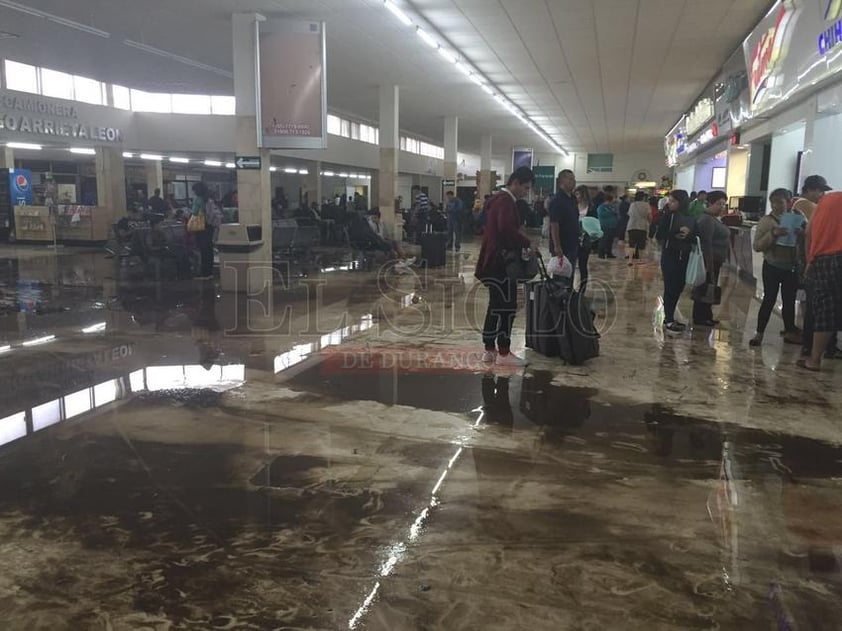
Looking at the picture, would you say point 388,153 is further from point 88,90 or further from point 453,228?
point 88,90

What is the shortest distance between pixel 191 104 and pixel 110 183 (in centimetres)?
432

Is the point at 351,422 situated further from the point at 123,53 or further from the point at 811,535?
the point at 123,53

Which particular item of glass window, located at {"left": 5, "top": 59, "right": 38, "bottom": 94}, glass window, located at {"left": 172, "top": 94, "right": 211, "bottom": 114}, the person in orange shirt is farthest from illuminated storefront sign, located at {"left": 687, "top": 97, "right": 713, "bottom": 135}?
glass window, located at {"left": 5, "top": 59, "right": 38, "bottom": 94}

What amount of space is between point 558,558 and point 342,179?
34946mm

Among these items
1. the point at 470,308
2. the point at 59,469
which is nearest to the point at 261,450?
the point at 59,469

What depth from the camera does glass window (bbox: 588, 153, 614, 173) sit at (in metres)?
37.8

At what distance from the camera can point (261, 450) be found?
377 centimetres

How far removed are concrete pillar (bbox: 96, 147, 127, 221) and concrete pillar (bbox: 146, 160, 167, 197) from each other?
4.43 m

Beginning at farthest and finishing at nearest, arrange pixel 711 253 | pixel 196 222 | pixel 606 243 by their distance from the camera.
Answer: pixel 606 243, pixel 196 222, pixel 711 253

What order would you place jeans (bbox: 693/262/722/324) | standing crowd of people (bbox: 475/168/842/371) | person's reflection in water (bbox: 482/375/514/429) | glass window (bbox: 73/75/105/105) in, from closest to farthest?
person's reflection in water (bbox: 482/375/514/429) → standing crowd of people (bbox: 475/168/842/371) → jeans (bbox: 693/262/722/324) → glass window (bbox: 73/75/105/105)

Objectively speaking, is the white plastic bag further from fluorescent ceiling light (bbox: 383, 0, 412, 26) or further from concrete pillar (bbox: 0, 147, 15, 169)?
concrete pillar (bbox: 0, 147, 15, 169)

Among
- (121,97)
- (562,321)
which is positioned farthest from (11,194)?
(562,321)

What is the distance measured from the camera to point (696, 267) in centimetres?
682

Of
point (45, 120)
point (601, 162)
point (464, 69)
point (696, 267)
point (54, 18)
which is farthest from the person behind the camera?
point (601, 162)
